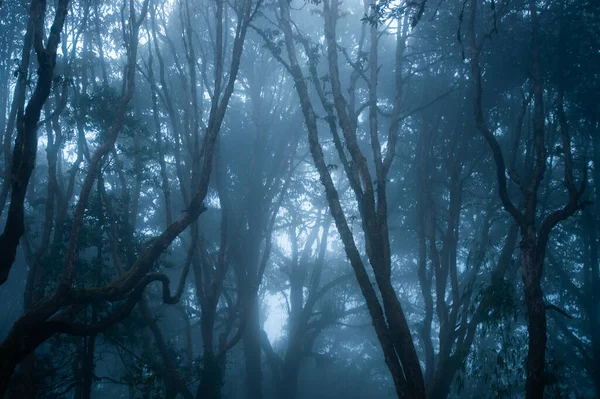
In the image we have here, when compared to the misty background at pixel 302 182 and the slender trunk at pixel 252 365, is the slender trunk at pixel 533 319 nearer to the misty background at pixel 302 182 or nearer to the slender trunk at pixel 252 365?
the misty background at pixel 302 182

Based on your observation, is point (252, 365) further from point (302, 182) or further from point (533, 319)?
point (533, 319)

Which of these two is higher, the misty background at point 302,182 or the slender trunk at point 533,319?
the misty background at point 302,182

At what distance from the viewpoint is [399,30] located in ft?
39.2

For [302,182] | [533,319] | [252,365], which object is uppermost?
[302,182]

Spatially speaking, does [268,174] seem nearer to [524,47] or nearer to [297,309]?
[297,309]

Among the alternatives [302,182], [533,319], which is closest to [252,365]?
[302,182]

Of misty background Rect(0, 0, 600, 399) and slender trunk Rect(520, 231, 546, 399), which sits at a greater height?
misty background Rect(0, 0, 600, 399)

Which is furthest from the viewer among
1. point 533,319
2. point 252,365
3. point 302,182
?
point 302,182

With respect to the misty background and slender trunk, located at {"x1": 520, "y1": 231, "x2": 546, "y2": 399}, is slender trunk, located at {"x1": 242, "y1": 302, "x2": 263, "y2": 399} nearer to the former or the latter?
the misty background

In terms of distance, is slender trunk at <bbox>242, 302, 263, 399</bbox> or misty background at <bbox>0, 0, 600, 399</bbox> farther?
slender trunk at <bbox>242, 302, 263, 399</bbox>

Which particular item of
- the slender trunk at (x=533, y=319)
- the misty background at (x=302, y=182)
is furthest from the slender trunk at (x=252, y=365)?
the slender trunk at (x=533, y=319)

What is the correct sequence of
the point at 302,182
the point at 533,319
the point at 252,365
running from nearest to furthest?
the point at 533,319 < the point at 252,365 < the point at 302,182

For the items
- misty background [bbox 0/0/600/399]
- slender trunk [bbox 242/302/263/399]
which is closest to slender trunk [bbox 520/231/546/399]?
misty background [bbox 0/0/600/399]

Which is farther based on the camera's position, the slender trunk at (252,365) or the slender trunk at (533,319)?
the slender trunk at (252,365)
